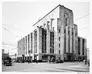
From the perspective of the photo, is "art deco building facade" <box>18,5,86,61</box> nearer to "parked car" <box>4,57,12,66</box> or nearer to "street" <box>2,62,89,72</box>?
"street" <box>2,62,89,72</box>

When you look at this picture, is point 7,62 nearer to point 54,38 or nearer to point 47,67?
point 47,67

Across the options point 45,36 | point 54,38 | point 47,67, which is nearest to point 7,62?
point 47,67

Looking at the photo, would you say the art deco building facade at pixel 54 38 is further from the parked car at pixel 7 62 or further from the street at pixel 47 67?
the parked car at pixel 7 62

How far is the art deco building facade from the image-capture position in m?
3.70

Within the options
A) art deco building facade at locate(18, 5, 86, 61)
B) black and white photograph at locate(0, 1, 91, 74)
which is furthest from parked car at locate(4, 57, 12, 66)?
art deco building facade at locate(18, 5, 86, 61)

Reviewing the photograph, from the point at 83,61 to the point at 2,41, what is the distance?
7.41 feet

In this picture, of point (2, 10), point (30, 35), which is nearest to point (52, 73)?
point (30, 35)

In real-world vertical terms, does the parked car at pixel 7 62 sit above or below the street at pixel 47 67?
above

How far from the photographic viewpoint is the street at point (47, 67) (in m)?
3.55

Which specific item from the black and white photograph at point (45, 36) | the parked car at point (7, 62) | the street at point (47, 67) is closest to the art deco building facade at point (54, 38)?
the black and white photograph at point (45, 36)

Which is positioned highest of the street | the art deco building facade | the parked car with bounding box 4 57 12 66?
the art deco building facade

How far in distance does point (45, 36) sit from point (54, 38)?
0.26m

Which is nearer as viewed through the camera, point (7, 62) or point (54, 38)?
point (7, 62)

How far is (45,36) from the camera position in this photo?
12.4ft
